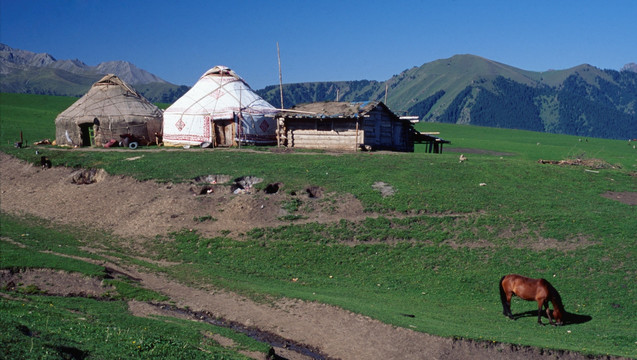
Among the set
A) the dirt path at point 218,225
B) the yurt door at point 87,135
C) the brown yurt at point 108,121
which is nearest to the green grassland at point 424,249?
the dirt path at point 218,225

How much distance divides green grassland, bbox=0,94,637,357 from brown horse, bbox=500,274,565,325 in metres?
0.52

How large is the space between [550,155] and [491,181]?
30.5 meters

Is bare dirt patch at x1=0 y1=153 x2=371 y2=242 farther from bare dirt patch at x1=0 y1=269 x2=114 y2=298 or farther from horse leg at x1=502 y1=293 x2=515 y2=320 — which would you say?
horse leg at x1=502 y1=293 x2=515 y2=320

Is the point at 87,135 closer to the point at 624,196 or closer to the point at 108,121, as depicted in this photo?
the point at 108,121

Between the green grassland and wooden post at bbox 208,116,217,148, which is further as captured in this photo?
wooden post at bbox 208,116,217,148

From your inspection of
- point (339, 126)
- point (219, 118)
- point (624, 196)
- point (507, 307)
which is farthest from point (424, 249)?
point (219, 118)

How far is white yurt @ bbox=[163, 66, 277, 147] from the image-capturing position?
123ft

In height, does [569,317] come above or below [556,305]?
below

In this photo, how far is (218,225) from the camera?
22.8m

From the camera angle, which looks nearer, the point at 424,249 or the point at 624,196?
the point at 424,249

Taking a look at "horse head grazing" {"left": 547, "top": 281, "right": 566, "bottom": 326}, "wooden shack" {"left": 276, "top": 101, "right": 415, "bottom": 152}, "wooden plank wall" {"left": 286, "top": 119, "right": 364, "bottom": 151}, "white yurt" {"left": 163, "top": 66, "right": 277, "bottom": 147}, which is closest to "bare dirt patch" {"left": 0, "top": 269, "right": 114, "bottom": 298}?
"horse head grazing" {"left": 547, "top": 281, "right": 566, "bottom": 326}

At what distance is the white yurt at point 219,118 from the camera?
37.3 metres

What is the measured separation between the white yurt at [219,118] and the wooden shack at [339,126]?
2.14 metres

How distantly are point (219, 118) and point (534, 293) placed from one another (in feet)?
89.3
